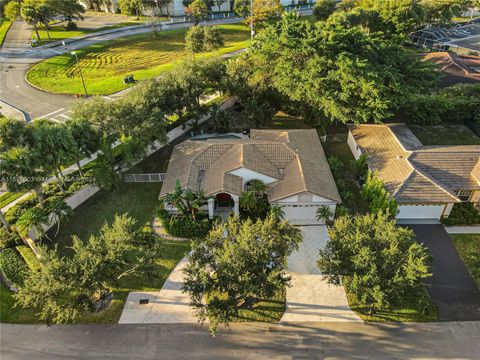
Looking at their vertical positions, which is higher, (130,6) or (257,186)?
(130,6)

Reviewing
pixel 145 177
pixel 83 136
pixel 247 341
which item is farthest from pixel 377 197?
pixel 83 136

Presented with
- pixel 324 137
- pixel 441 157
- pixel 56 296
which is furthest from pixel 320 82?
pixel 56 296

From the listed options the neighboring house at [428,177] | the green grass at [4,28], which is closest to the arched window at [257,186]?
the neighboring house at [428,177]

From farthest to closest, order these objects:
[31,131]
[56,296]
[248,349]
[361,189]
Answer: [361,189] → [31,131] → [248,349] → [56,296]

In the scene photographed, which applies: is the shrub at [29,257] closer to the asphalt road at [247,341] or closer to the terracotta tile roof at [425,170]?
the asphalt road at [247,341]

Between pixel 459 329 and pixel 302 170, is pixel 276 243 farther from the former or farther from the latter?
pixel 459 329

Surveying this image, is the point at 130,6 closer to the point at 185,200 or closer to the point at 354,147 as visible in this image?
the point at 354,147
